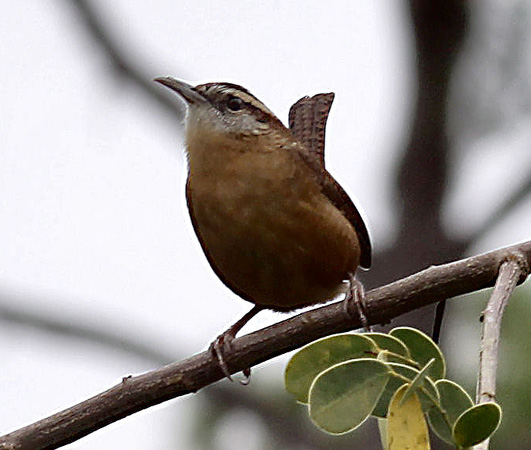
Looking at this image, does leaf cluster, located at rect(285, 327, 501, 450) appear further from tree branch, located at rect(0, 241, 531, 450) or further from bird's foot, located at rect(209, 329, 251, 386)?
bird's foot, located at rect(209, 329, 251, 386)

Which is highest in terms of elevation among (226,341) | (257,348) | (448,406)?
(448,406)

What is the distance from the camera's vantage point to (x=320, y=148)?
11.6ft

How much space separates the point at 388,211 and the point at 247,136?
2.01 m

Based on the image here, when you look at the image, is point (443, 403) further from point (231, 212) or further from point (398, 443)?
point (231, 212)

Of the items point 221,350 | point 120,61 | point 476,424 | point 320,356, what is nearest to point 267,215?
point 221,350

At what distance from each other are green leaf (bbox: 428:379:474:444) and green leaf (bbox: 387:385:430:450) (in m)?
0.04

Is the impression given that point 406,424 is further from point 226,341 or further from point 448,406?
point 226,341

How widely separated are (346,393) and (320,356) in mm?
133

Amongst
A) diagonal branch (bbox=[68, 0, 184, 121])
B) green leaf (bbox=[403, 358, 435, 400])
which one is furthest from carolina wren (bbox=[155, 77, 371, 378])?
diagonal branch (bbox=[68, 0, 184, 121])

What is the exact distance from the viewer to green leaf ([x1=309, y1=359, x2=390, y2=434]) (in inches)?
72.3

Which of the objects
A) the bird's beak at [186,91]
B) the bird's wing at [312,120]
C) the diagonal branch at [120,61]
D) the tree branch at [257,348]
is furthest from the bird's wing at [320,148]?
the diagonal branch at [120,61]

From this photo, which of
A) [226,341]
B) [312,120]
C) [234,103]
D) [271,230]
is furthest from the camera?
[312,120]

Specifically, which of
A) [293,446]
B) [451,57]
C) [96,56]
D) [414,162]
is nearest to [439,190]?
[414,162]

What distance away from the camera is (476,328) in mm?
4695
